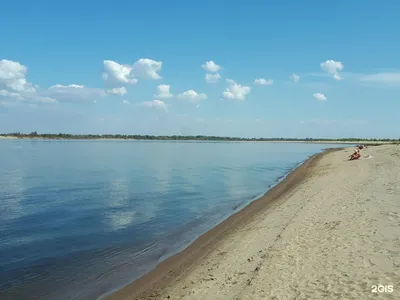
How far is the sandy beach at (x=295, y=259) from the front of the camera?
7500 millimetres

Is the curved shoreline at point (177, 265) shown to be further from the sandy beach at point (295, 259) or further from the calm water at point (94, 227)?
the calm water at point (94, 227)

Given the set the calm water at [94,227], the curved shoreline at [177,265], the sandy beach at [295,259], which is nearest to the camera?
the sandy beach at [295,259]

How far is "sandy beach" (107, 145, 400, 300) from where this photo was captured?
7.50 m

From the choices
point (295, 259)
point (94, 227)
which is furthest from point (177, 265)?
point (94, 227)

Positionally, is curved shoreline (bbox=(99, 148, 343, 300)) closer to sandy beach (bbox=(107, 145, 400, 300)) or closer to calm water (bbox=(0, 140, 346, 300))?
sandy beach (bbox=(107, 145, 400, 300))

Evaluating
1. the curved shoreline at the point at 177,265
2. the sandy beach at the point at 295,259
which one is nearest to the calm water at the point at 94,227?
the curved shoreline at the point at 177,265

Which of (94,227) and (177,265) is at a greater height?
(177,265)

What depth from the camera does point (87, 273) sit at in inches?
425

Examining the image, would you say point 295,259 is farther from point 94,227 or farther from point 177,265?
point 94,227

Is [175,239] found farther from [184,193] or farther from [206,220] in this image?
[184,193]

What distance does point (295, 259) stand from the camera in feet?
30.8

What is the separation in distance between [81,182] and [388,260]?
28164 mm

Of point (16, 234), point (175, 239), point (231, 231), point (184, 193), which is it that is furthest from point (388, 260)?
point (184, 193)

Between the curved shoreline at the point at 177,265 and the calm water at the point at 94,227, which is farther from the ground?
the curved shoreline at the point at 177,265
